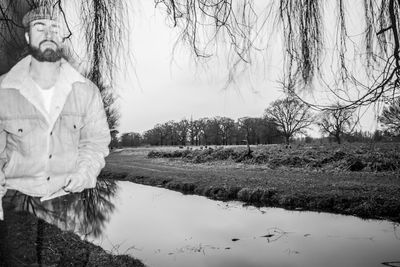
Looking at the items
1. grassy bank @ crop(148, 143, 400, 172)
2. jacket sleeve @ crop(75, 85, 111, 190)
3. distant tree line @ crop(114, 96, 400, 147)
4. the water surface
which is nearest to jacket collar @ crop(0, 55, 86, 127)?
jacket sleeve @ crop(75, 85, 111, 190)

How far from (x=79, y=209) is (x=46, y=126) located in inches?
63.9

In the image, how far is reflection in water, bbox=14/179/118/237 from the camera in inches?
47.0

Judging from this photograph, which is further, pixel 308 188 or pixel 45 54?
pixel 308 188

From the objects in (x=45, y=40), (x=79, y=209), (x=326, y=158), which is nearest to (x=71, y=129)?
(x=45, y=40)

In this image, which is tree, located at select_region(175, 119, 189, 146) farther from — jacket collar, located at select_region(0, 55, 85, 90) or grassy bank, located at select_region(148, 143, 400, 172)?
jacket collar, located at select_region(0, 55, 85, 90)

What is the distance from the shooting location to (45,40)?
105cm

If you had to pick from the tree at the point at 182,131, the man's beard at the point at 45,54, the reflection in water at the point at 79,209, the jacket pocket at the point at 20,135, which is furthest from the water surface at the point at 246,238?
the tree at the point at 182,131

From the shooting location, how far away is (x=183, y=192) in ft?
73.0

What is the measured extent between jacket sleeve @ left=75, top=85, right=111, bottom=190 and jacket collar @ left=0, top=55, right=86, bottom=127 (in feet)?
0.34

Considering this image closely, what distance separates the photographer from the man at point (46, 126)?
106cm

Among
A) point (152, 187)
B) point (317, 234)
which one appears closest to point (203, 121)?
point (152, 187)

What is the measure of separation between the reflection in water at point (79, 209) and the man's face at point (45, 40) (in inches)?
20.1

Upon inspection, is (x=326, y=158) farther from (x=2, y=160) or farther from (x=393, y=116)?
(x=2, y=160)

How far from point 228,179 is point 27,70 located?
2166 cm
